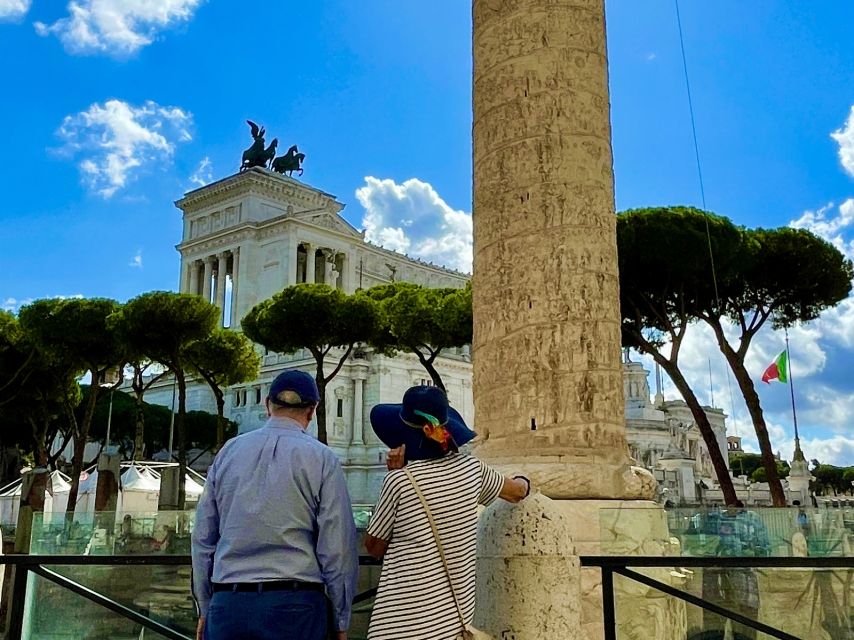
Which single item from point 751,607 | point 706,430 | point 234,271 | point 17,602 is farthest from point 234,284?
point 17,602

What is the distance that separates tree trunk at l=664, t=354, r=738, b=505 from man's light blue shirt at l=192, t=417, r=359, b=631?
1616 centimetres

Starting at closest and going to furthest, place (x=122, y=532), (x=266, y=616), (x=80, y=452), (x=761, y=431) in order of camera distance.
Result: (x=266, y=616), (x=122, y=532), (x=761, y=431), (x=80, y=452)

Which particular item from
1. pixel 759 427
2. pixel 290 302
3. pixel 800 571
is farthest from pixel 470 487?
pixel 290 302

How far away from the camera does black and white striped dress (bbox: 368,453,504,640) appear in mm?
2520

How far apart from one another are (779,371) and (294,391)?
3073 centimetres

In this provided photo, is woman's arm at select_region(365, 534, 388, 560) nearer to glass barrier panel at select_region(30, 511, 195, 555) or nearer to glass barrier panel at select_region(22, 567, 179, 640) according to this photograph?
glass barrier panel at select_region(22, 567, 179, 640)

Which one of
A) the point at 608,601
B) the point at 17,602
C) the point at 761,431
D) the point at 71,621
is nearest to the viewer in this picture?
the point at 608,601

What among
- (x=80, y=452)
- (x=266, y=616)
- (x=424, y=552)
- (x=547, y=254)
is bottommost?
(x=266, y=616)

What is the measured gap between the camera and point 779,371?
30.3 meters

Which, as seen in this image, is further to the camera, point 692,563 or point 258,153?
point 258,153

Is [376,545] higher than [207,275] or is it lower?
lower

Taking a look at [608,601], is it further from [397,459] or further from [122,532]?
[122,532]

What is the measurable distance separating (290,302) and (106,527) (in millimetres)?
21923

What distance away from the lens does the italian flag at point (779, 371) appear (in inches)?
1185
